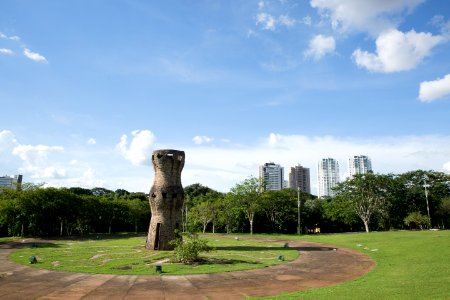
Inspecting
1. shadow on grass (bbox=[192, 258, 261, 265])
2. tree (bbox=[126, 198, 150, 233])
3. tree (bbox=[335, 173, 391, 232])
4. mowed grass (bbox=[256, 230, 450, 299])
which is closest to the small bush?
shadow on grass (bbox=[192, 258, 261, 265])

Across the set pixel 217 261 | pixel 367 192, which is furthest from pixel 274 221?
pixel 217 261

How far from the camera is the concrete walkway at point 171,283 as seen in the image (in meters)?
13.8

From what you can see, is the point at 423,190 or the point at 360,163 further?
the point at 360,163

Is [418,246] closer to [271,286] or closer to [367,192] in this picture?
[271,286]

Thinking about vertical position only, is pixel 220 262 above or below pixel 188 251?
below

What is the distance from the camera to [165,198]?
28906 mm

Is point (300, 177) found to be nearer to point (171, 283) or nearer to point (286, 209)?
point (286, 209)

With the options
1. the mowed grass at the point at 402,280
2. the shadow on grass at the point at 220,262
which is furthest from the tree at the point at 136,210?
the mowed grass at the point at 402,280

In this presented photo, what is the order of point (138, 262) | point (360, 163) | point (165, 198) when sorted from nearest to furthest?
1. point (138, 262)
2. point (165, 198)
3. point (360, 163)

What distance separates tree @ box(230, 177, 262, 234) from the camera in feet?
186

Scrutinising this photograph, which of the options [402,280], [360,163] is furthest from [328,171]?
[402,280]

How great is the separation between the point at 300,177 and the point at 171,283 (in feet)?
475

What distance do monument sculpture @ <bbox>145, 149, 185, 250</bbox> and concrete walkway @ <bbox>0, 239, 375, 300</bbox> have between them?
1062 centimetres

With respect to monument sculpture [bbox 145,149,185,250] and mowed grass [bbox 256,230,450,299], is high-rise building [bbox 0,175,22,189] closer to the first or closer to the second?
monument sculpture [bbox 145,149,185,250]
